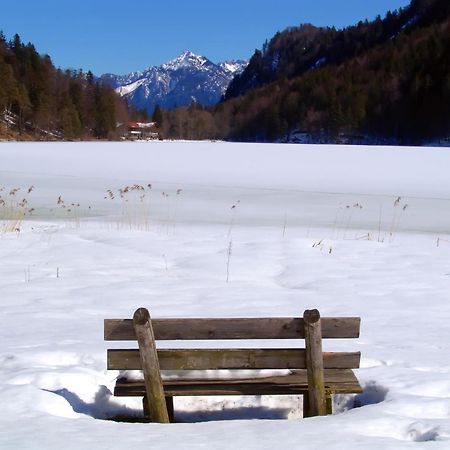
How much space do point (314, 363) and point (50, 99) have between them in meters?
102

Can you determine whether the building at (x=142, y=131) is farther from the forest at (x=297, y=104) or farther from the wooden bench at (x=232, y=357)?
the wooden bench at (x=232, y=357)

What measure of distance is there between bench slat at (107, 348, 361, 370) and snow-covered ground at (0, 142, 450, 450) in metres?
0.34

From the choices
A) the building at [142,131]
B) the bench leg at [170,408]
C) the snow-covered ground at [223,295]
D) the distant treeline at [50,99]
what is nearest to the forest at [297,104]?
the distant treeline at [50,99]

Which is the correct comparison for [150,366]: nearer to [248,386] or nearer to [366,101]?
[248,386]

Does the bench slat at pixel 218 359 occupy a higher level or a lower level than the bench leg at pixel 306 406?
higher

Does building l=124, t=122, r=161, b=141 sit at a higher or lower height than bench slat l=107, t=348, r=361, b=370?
higher

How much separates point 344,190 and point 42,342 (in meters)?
15.2

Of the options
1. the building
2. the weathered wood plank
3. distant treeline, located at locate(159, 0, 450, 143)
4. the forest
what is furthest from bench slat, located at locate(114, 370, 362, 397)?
the building

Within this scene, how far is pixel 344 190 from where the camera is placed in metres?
19.5

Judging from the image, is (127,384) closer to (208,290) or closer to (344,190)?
(208,290)

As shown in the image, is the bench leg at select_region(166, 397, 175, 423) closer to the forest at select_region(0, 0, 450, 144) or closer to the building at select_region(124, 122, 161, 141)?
the forest at select_region(0, 0, 450, 144)

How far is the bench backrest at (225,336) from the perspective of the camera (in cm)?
371

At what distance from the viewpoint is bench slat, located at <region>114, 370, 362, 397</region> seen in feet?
13.2

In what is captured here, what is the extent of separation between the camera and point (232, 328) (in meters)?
3.73
